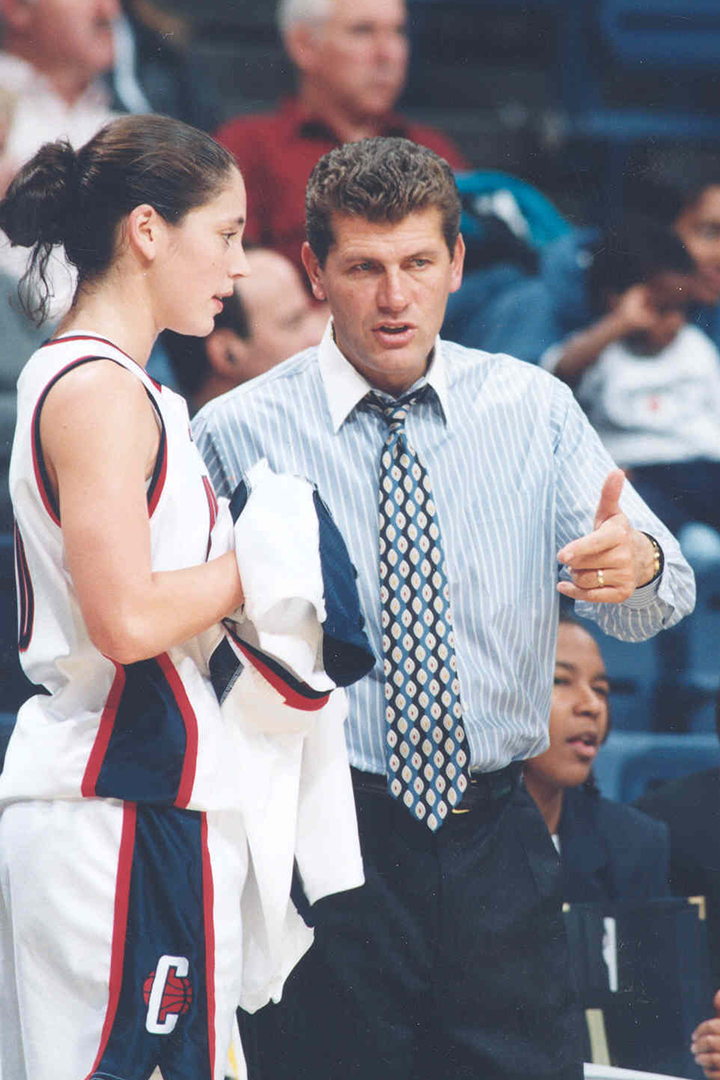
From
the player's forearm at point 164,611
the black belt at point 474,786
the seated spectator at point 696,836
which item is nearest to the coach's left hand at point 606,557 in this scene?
the black belt at point 474,786

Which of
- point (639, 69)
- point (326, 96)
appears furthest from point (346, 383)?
point (639, 69)

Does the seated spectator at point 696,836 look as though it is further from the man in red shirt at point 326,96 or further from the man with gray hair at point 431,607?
the man in red shirt at point 326,96

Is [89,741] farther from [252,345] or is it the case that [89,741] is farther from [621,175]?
[621,175]

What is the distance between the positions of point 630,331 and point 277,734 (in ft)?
7.87

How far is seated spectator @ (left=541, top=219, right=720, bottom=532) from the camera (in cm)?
376

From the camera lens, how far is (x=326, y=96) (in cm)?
411

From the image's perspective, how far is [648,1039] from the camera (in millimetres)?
2641

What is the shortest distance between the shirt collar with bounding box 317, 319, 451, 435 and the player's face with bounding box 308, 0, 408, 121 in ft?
7.40

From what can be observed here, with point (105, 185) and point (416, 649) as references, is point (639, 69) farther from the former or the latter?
point (105, 185)

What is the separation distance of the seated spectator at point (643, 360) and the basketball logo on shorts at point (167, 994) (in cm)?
242

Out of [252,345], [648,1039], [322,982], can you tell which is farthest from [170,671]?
[252,345]

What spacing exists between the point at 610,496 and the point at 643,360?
83.6 inches

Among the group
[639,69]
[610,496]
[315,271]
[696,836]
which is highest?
[639,69]

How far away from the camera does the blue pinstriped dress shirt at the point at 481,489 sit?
6.66 ft
